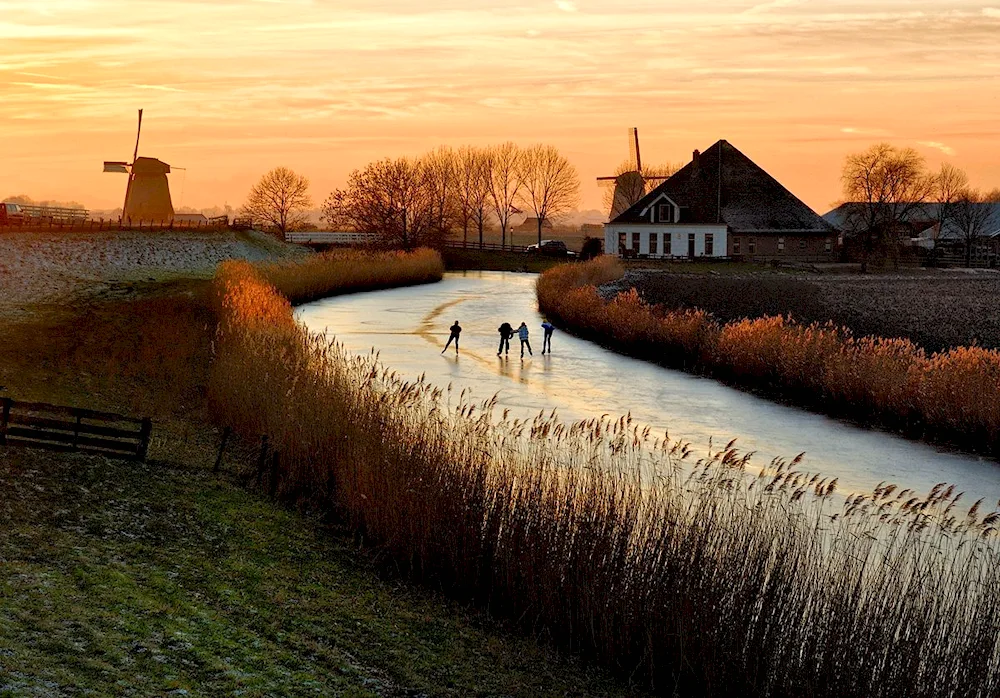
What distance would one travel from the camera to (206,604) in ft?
37.1

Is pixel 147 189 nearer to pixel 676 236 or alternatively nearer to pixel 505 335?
pixel 676 236

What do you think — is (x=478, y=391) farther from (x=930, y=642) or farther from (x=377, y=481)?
(x=930, y=642)

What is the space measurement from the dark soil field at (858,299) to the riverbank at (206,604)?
75.6ft

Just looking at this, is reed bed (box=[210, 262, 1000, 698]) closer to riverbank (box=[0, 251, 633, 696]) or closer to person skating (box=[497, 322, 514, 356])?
riverbank (box=[0, 251, 633, 696])

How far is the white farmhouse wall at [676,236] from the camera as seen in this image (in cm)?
7919

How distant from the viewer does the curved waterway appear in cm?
1959

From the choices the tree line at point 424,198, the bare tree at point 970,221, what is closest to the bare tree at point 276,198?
the tree line at point 424,198

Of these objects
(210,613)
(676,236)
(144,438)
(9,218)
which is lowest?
(210,613)

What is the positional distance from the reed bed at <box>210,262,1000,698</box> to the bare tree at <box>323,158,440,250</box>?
251 ft

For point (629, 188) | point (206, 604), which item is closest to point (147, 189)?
point (629, 188)

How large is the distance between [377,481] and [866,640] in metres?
6.75

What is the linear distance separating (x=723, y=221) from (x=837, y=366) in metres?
Result: 54.9

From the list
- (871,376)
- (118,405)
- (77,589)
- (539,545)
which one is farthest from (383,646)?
(871,376)

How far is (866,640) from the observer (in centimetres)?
993
